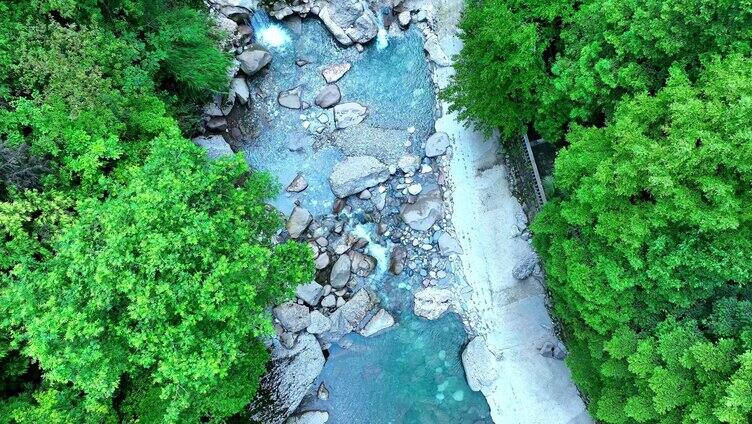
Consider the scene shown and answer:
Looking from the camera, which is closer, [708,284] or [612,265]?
[708,284]

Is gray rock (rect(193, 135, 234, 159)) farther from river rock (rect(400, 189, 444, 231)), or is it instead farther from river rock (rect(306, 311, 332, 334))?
river rock (rect(400, 189, 444, 231))

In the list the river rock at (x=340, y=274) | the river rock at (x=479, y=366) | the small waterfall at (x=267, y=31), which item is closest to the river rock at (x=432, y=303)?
the river rock at (x=479, y=366)

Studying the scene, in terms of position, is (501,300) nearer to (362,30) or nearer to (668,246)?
(668,246)

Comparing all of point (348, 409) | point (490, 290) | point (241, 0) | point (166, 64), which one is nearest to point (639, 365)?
point (490, 290)

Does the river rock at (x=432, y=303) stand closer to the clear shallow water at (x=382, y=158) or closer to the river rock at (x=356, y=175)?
the clear shallow water at (x=382, y=158)

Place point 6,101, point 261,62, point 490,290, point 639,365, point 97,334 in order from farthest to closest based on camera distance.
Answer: point 261,62 < point 490,290 < point 6,101 < point 639,365 < point 97,334

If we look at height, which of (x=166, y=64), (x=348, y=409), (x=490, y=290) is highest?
(x=166, y=64)

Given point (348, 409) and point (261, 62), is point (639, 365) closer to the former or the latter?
point (348, 409)
